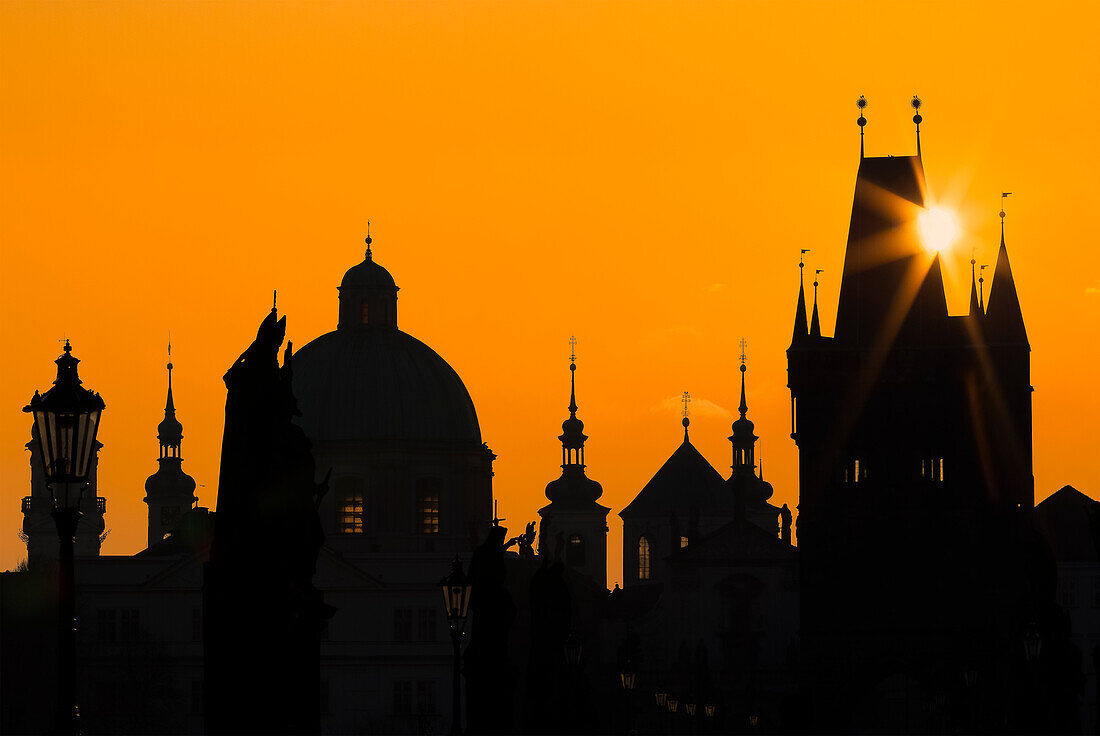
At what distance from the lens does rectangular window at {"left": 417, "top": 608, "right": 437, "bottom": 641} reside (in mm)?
124875

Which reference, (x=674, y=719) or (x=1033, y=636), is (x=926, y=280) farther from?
(x=1033, y=636)

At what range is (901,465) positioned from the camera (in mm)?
124875

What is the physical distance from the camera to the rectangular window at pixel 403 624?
124875mm

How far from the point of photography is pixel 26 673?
106312 millimetres

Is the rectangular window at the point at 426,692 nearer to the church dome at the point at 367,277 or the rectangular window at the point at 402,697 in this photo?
the rectangular window at the point at 402,697

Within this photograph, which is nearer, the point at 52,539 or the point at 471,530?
the point at 471,530

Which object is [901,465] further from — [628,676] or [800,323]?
[628,676]

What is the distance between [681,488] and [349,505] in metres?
51.3

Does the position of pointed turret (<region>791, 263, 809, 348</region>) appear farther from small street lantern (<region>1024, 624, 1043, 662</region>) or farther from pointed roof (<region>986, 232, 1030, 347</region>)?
small street lantern (<region>1024, 624, 1043, 662</region>)

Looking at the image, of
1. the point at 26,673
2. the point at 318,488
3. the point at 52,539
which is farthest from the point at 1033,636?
the point at 52,539

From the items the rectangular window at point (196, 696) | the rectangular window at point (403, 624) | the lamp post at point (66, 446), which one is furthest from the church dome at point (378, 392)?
the lamp post at point (66, 446)

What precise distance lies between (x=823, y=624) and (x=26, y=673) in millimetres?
37100

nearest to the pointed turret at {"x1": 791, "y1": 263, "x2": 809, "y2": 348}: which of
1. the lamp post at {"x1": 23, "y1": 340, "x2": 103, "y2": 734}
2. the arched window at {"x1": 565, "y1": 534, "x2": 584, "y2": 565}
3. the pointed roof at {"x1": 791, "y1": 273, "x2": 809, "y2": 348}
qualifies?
the pointed roof at {"x1": 791, "y1": 273, "x2": 809, "y2": 348}

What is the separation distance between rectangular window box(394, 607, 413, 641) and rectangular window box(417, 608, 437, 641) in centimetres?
41
